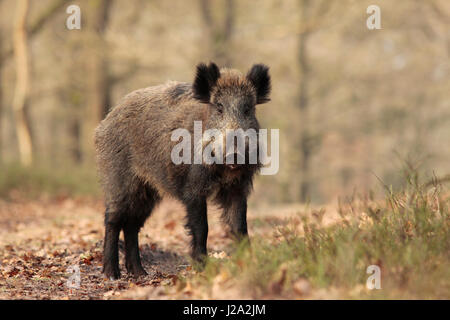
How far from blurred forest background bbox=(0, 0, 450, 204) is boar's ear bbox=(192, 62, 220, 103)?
8.88 m

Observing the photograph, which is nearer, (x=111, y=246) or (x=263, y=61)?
(x=111, y=246)

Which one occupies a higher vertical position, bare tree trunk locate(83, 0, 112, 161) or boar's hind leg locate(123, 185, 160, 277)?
bare tree trunk locate(83, 0, 112, 161)

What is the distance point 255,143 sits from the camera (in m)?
5.59

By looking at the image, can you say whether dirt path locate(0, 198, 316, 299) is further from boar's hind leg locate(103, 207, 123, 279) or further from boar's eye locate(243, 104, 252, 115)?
boar's eye locate(243, 104, 252, 115)

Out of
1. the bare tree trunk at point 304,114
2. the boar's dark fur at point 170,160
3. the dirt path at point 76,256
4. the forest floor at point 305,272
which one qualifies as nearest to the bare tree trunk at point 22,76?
the dirt path at point 76,256

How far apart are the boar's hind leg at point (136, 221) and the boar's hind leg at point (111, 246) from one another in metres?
0.15

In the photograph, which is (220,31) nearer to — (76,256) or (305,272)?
(76,256)

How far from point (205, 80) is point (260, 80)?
59cm

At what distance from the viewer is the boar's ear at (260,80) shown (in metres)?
5.98

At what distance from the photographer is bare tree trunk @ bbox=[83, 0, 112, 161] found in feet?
59.3

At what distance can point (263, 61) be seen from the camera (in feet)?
67.7
